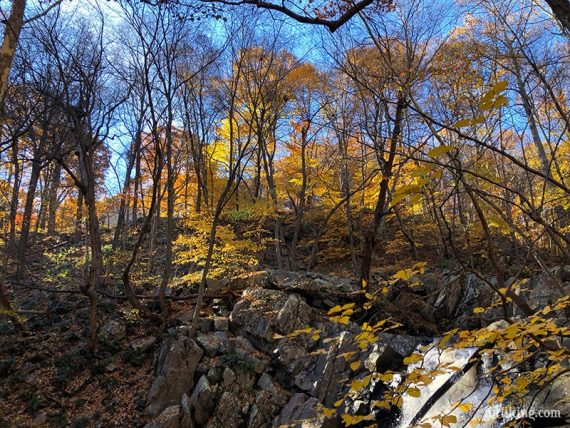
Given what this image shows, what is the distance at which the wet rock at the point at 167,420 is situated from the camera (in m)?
5.93

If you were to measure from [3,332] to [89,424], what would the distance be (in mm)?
3875

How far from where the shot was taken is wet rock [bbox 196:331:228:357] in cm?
722

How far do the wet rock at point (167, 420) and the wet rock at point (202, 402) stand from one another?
268mm

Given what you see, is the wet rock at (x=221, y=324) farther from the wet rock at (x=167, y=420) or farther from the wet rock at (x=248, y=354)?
the wet rock at (x=167, y=420)

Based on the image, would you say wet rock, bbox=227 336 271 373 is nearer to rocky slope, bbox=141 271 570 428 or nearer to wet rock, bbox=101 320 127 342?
rocky slope, bbox=141 271 570 428

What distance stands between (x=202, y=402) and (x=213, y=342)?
1.37 m

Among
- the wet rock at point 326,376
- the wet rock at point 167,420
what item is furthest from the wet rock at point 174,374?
the wet rock at point 326,376

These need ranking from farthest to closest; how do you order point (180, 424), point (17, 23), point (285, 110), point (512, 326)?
point (285, 110) < point (180, 424) < point (17, 23) < point (512, 326)

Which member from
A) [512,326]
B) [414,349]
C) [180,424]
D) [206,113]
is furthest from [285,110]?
[512,326]

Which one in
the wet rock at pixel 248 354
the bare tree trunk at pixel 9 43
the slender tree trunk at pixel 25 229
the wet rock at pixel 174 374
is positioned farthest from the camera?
the slender tree trunk at pixel 25 229

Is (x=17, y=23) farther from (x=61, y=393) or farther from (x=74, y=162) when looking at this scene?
(x=74, y=162)

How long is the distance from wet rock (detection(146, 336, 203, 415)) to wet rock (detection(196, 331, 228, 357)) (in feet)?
0.55

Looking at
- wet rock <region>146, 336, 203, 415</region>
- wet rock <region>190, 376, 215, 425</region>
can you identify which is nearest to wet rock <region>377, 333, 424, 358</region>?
wet rock <region>190, 376, 215, 425</region>

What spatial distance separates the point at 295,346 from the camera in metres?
7.30
